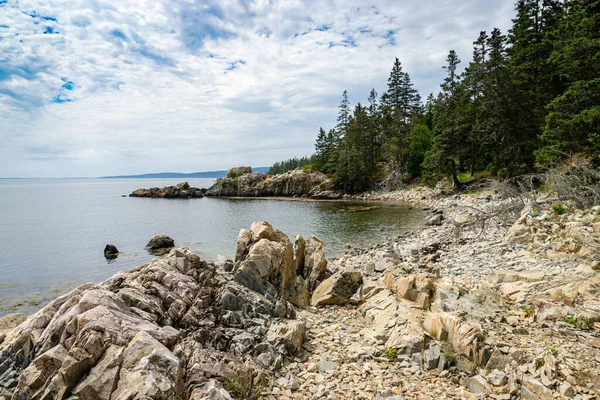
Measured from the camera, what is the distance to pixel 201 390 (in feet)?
18.5

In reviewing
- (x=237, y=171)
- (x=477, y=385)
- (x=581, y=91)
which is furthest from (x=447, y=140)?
(x=237, y=171)

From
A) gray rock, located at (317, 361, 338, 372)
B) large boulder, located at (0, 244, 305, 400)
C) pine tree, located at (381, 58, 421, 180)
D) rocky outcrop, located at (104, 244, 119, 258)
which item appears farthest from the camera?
pine tree, located at (381, 58, 421, 180)

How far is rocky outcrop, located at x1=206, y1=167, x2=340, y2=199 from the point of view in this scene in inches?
2968

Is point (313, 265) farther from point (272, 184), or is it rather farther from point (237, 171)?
point (237, 171)

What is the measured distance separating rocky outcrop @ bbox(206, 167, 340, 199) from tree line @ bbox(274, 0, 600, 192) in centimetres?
429

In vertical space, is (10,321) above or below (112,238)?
above

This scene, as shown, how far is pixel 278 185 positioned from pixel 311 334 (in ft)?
244

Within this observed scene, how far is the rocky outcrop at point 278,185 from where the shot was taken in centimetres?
7538

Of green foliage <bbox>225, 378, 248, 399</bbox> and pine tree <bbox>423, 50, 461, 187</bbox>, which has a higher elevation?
pine tree <bbox>423, 50, 461, 187</bbox>

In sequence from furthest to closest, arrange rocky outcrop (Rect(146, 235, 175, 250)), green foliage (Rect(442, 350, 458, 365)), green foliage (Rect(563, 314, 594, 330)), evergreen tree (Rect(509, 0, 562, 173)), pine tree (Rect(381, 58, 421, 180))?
pine tree (Rect(381, 58, 421, 180))
evergreen tree (Rect(509, 0, 562, 173))
rocky outcrop (Rect(146, 235, 175, 250))
green foliage (Rect(563, 314, 594, 330))
green foliage (Rect(442, 350, 458, 365))

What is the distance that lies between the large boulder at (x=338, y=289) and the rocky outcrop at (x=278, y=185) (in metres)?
57.1

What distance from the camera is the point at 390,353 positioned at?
7.76m

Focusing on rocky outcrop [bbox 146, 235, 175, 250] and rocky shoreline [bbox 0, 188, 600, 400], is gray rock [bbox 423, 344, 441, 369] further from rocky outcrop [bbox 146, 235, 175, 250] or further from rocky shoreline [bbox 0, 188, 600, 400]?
rocky outcrop [bbox 146, 235, 175, 250]

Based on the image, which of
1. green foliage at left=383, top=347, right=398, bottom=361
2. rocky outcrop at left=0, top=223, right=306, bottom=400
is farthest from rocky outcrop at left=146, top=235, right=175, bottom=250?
green foliage at left=383, top=347, right=398, bottom=361
